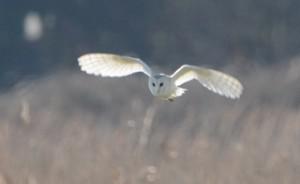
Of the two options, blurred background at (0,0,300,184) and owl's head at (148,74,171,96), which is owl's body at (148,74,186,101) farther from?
blurred background at (0,0,300,184)

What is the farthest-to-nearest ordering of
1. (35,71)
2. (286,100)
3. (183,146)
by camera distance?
1. (35,71)
2. (286,100)
3. (183,146)

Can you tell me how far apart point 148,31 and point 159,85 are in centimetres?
1730

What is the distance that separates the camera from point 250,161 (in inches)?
279

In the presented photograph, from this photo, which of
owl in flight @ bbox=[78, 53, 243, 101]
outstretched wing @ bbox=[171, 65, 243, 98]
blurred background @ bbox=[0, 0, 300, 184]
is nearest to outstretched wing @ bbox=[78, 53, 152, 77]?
owl in flight @ bbox=[78, 53, 243, 101]

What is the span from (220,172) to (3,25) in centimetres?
1538

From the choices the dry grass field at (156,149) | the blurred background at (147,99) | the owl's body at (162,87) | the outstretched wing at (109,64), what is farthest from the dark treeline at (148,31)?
the owl's body at (162,87)

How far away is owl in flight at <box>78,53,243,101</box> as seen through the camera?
14.3ft

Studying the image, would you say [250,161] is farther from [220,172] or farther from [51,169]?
[51,169]

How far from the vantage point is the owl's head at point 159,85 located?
4223 mm

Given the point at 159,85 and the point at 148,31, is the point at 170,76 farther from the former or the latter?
the point at 148,31

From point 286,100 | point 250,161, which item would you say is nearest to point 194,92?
point 286,100

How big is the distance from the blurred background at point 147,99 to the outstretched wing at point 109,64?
731mm

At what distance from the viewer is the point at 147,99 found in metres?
12.0

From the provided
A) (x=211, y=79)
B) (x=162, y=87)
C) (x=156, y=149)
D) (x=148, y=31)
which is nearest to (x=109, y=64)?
(x=211, y=79)
